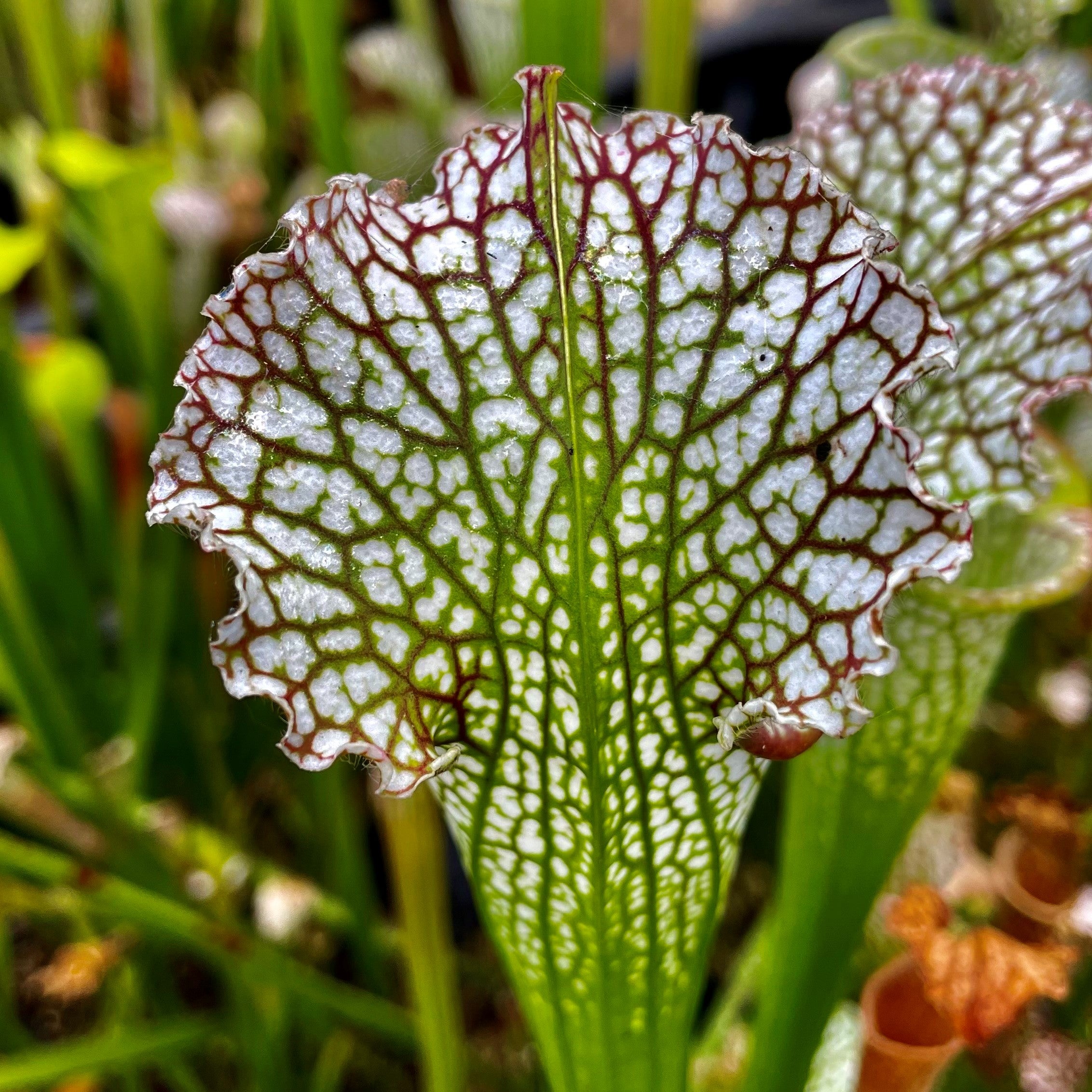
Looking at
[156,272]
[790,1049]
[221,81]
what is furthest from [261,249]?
[221,81]

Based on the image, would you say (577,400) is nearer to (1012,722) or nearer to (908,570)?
(908,570)

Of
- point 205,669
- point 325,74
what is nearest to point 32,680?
point 205,669

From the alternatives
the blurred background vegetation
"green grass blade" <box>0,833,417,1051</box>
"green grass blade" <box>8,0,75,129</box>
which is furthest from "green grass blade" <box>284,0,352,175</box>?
"green grass blade" <box>0,833,417,1051</box>

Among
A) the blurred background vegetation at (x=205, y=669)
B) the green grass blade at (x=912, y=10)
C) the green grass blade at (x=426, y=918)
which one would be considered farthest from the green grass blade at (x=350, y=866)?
the green grass blade at (x=912, y=10)

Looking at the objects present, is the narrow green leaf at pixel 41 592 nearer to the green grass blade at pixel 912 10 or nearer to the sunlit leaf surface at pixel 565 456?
the sunlit leaf surface at pixel 565 456

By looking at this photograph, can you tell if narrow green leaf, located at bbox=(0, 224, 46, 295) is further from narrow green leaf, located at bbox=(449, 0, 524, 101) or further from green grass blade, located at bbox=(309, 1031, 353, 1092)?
green grass blade, located at bbox=(309, 1031, 353, 1092)
